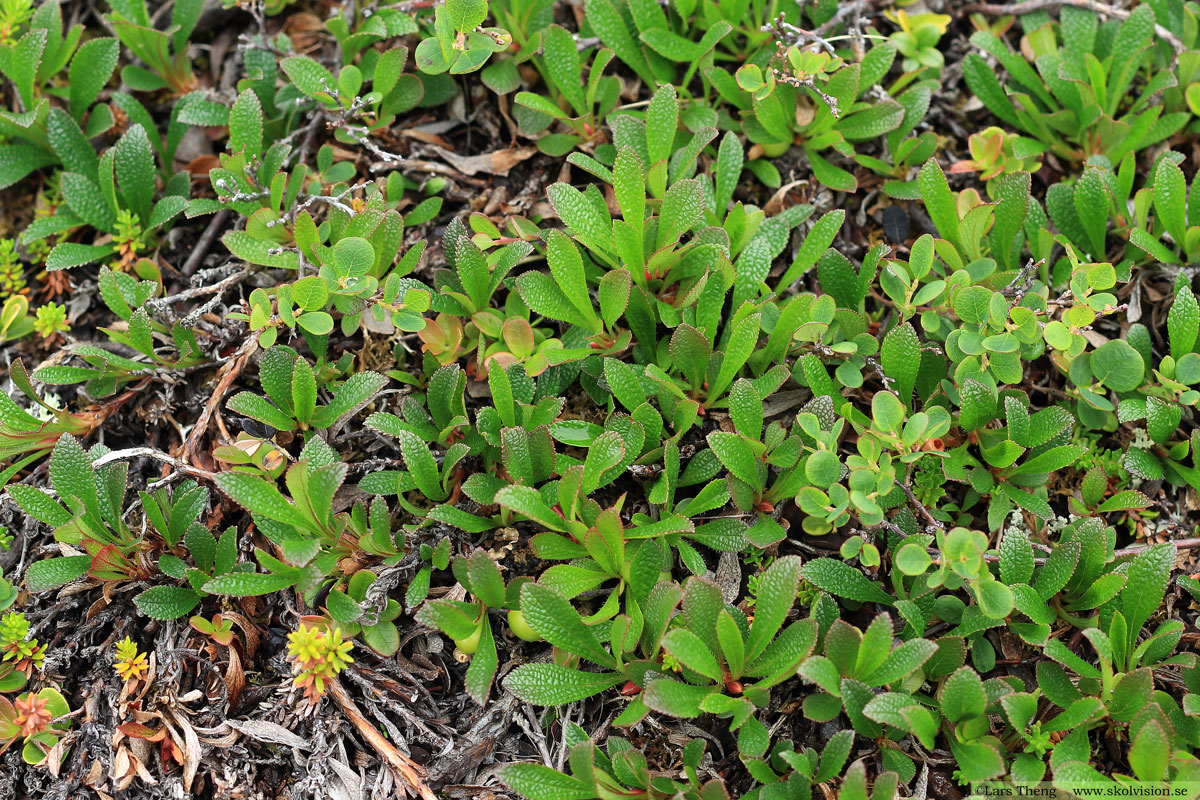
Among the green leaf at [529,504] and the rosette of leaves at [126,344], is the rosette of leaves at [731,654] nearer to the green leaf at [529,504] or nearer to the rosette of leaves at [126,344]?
the green leaf at [529,504]

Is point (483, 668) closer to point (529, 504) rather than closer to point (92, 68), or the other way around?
point (529, 504)

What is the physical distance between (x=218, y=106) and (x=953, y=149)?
98.5 inches

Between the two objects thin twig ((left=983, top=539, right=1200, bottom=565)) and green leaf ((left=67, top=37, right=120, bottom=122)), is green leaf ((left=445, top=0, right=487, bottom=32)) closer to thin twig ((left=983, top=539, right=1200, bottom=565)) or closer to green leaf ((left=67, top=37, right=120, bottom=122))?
green leaf ((left=67, top=37, right=120, bottom=122))

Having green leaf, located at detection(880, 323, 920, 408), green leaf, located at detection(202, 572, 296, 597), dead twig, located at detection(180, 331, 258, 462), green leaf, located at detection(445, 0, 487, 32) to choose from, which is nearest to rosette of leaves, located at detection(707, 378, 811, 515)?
green leaf, located at detection(880, 323, 920, 408)

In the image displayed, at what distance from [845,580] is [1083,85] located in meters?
1.79

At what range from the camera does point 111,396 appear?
8.63 ft

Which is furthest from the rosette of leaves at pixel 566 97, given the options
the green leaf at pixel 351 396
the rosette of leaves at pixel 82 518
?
the rosette of leaves at pixel 82 518

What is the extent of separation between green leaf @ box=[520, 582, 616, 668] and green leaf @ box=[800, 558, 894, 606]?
566mm

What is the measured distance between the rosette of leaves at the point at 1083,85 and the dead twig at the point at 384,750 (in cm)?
270

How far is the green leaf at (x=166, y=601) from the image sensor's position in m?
2.19

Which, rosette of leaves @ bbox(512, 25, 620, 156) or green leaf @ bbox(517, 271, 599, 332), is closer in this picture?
green leaf @ bbox(517, 271, 599, 332)

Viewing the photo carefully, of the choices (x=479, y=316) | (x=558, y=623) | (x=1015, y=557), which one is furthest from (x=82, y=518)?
(x=1015, y=557)

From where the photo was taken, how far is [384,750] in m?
2.09

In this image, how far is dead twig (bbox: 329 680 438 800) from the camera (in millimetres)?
2064
